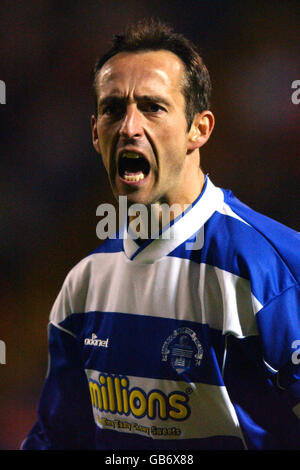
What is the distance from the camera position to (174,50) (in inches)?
48.5

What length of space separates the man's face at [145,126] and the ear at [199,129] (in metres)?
0.02

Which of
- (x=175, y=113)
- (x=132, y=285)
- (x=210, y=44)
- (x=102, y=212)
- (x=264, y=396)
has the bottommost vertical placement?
(x=264, y=396)

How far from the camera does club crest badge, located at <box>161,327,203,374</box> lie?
1140 mm

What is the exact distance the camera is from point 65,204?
1855mm

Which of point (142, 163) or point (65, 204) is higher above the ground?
point (142, 163)

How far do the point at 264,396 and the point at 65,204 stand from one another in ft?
3.17

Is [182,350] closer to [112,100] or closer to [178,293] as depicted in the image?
[178,293]

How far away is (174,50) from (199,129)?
0.17 m

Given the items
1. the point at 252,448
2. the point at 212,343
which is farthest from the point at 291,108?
the point at 252,448

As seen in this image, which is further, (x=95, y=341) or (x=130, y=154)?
(x=95, y=341)

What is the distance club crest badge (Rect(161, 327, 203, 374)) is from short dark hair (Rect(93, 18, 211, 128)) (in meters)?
0.44

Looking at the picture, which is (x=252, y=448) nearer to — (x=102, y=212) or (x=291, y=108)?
(x=102, y=212)

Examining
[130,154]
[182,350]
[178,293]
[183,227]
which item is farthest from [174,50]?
[182,350]

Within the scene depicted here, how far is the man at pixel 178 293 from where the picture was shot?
1087mm
